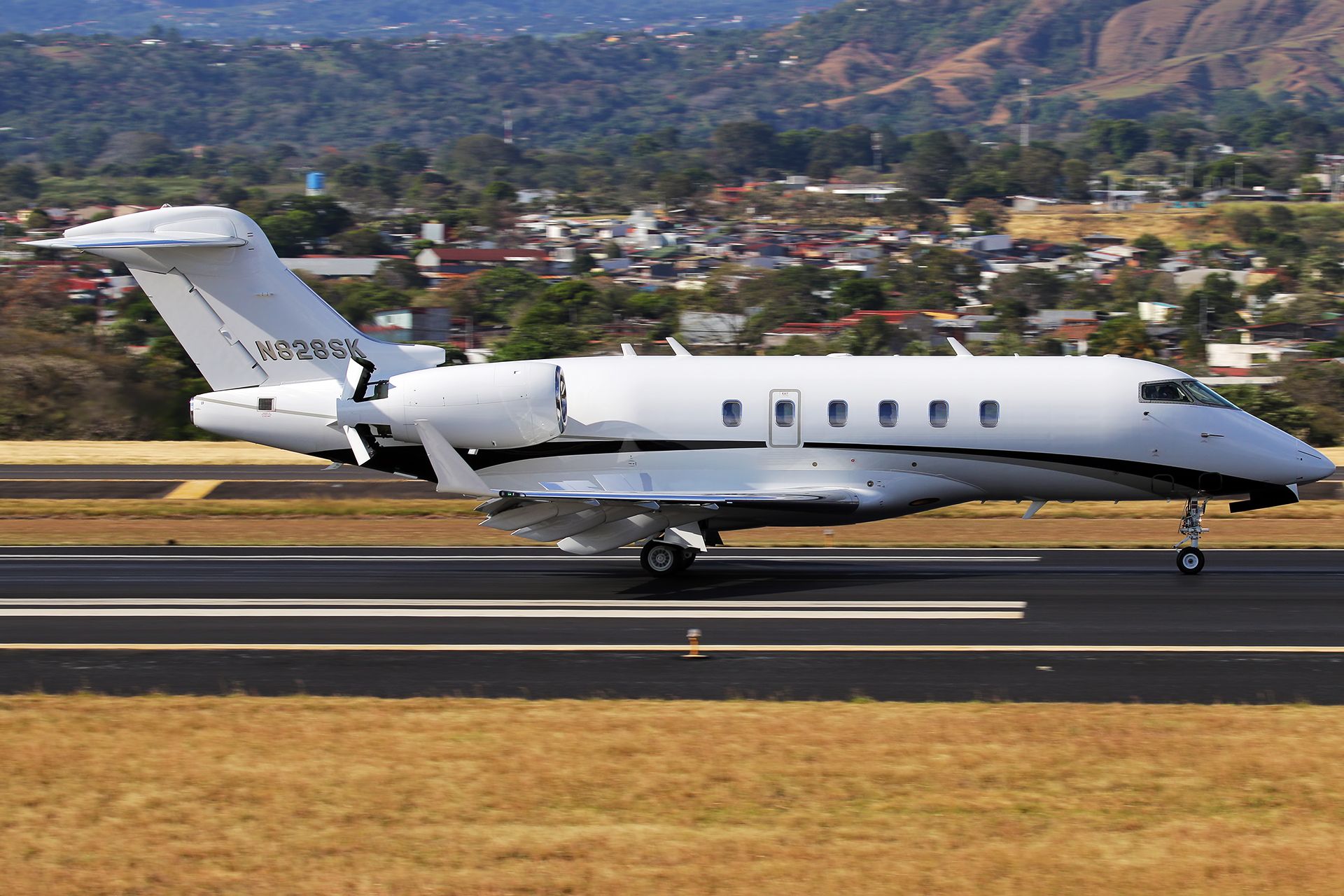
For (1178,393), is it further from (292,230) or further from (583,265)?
(292,230)

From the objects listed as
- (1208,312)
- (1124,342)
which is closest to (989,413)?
(1124,342)

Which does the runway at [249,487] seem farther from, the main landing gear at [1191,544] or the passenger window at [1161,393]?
the passenger window at [1161,393]

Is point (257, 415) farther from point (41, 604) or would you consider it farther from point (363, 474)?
point (363, 474)

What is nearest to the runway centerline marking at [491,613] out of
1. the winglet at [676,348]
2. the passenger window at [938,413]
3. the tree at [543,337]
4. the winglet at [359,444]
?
the winglet at [359,444]

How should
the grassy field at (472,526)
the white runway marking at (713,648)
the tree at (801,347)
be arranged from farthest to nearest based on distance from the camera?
the tree at (801,347) → the grassy field at (472,526) → the white runway marking at (713,648)

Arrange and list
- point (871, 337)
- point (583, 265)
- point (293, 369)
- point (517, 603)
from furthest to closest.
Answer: point (583, 265) → point (871, 337) → point (293, 369) → point (517, 603)

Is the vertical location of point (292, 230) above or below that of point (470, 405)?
above

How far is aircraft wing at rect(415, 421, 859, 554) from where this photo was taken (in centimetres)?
2097

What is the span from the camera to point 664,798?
1146 cm

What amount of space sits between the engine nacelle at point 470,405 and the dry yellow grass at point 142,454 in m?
22.4

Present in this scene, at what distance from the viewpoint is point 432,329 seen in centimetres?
8956

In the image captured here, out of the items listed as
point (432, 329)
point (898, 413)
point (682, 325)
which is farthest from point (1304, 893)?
point (432, 329)

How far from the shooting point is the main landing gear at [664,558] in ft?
74.0

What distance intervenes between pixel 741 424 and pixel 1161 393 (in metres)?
6.30
